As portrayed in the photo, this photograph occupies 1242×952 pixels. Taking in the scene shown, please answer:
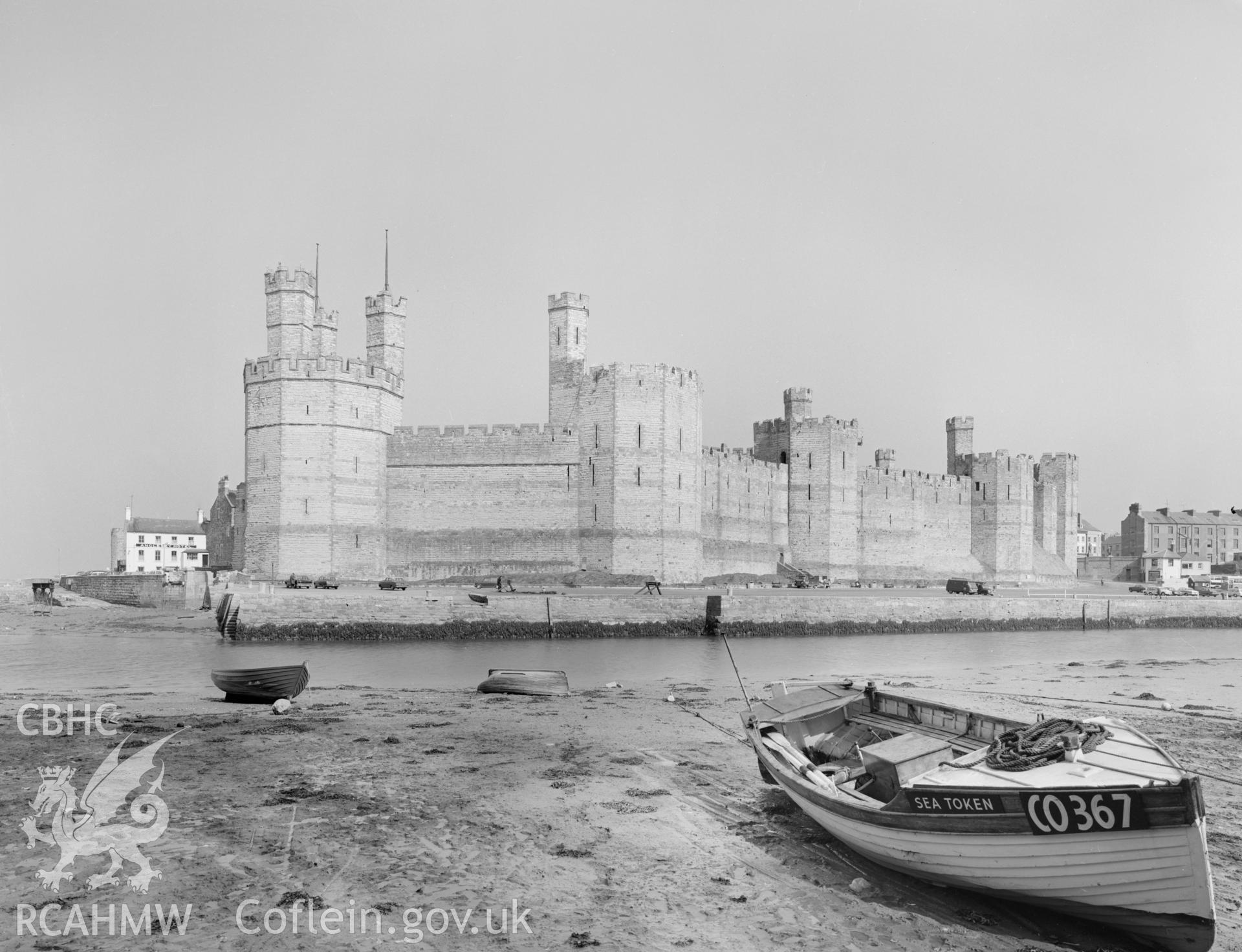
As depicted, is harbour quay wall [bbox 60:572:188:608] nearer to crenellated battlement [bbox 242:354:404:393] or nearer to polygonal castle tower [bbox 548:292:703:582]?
crenellated battlement [bbox 242:354:404:393]

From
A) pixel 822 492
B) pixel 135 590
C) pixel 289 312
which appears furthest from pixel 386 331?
pixel 822 492

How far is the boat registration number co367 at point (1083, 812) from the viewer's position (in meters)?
4.94

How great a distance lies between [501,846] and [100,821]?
109 inches

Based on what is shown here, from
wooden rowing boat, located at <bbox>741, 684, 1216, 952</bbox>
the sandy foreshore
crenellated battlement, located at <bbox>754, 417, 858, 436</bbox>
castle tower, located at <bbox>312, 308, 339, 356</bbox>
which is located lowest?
the sandy foreshore

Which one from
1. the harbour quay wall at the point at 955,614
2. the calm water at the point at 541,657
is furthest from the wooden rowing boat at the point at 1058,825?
the harbour quay wall at the point at 955,614

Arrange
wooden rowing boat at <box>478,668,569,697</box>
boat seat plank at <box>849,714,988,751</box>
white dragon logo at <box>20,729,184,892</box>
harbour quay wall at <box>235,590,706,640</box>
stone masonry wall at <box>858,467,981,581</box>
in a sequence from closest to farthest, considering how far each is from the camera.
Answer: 1. white dragon logo at <box>20,729,184,892</box>
2. boat seat plank at <box>849,714,988,751</box>
3. wooden rowing boat at <box>478,668,569,697</box>
4. harbour quay wall at <box>235,590,706,640</box>
5. stone masonry wall at <box>858,467,981,581</box>

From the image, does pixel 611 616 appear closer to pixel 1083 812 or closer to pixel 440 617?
pixel 440 617

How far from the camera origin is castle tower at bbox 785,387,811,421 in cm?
4991

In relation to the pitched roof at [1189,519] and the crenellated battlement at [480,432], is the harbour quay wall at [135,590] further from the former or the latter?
the pitched roof at [1189,519]

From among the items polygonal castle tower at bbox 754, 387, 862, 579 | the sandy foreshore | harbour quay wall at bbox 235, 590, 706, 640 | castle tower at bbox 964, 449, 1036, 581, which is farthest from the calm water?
castle tower at bbox 964, 449, 1036, 581

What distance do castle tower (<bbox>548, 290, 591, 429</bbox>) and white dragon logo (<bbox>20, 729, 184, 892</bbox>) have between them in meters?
31.6

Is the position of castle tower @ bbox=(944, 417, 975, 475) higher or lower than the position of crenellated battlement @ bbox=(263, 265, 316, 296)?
lower

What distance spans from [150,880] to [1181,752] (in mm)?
9649

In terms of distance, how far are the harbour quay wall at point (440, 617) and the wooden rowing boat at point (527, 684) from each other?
10.9 metres
